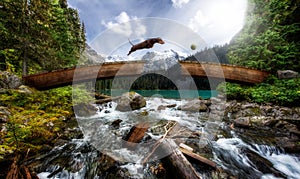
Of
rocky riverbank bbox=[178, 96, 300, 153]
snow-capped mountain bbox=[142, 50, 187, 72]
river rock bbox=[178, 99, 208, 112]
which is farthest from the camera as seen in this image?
river rock bbox=[178, 99, 208, 112]

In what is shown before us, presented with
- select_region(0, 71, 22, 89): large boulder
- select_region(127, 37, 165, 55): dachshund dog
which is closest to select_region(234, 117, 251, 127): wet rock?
select_region(127, 37, 165, 55): dachshund dog

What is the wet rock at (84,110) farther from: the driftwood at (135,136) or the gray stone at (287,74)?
the gray stone at (287,74)

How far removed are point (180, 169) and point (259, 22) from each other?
14.8m

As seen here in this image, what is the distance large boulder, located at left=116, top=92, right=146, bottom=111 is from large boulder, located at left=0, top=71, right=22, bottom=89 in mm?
5651

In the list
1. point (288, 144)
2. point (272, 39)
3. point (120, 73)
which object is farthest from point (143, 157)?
point (272, 39)

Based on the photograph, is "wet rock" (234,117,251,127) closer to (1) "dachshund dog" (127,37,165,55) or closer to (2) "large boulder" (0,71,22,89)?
(1) "dachshund dog" (127,37,165,55)

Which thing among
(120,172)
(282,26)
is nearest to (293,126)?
(120,172)

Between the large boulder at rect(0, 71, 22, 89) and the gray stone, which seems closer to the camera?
the large boulder at rect(0, 71, 22, 89)

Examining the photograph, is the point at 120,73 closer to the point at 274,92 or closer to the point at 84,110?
the point at 84,110

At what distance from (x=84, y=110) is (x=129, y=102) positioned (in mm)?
3321

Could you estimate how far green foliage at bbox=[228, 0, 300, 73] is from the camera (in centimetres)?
925

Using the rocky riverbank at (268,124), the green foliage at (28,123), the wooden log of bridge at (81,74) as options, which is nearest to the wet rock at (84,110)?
the green foliage at (28,123)

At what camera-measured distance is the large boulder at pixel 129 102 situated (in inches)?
413

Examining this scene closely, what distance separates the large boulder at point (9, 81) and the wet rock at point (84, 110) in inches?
106
